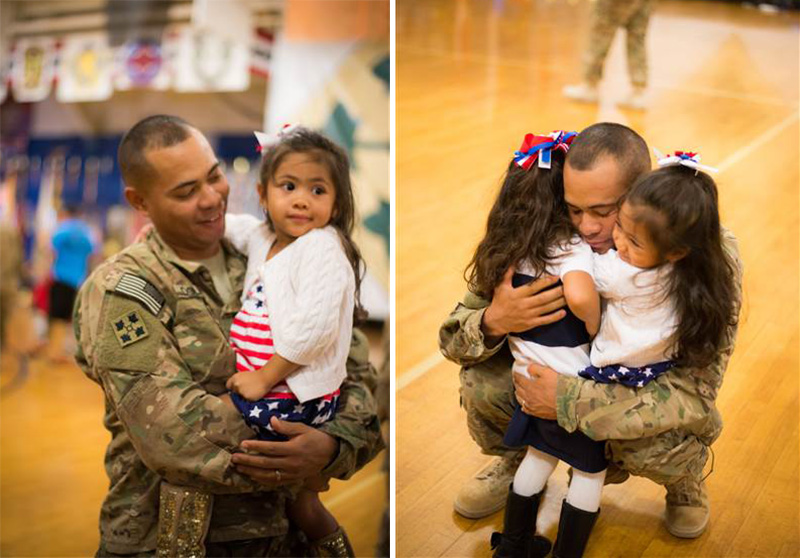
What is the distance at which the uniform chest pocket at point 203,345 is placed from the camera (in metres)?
2.11

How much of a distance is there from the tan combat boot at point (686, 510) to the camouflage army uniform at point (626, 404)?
7cm

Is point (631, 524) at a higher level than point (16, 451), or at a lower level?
higher

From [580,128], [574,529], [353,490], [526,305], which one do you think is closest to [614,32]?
[580,128]

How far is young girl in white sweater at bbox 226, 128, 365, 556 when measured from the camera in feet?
6.68

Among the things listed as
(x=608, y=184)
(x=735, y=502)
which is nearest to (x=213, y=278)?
(x=608, y=184)

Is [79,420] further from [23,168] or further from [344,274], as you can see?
[344,274]

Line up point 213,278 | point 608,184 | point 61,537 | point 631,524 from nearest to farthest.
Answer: point 608,184 < point 213,278 < point 631,524 < point 61,537

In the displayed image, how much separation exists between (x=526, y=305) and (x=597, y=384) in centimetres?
24

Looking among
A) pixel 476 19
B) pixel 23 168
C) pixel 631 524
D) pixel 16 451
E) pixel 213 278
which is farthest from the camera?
pixel 476 19

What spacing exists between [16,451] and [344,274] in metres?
3.04

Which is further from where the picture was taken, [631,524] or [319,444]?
[631,524]

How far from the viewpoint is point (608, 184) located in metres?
1.94

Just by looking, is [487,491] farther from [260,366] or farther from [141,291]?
[141,291]

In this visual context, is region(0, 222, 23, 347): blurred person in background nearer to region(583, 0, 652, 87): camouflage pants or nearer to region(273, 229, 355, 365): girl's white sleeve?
region(273, 229, 355, 365): girl's white sleeve
